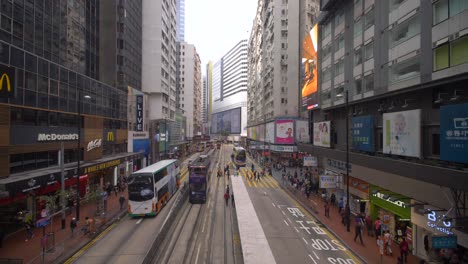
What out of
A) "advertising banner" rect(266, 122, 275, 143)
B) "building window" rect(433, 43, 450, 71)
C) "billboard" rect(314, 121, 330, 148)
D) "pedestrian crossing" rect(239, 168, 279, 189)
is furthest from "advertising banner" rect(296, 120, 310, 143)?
"building window" rect(433, 43, 450, 71)

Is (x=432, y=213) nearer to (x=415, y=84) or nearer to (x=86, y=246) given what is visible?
(x=415, y=84)

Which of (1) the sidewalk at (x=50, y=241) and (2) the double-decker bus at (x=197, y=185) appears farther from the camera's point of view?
(2) the double-decker bus at (x=197, y=185)

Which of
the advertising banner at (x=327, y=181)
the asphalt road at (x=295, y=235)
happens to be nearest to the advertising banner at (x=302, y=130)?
the asphalt road at (x=295, y=235)

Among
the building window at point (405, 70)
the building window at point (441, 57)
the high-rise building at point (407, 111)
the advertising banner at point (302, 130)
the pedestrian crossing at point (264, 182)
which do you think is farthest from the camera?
the advertising banner at point (302, 130)

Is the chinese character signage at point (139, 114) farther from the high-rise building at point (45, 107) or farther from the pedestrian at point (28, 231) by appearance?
the pedestrian at point (28, 231)

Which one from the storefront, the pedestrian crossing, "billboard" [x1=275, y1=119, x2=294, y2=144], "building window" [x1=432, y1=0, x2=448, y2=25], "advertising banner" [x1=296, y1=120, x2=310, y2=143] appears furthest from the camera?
"billboard" [x1=275, y1=119, x2=294, y2=144]

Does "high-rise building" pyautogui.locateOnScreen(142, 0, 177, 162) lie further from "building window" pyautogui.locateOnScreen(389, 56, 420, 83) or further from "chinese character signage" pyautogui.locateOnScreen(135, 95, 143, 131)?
"building window" pyautogui.locateOnScreen(389, 56, 420, 83)
